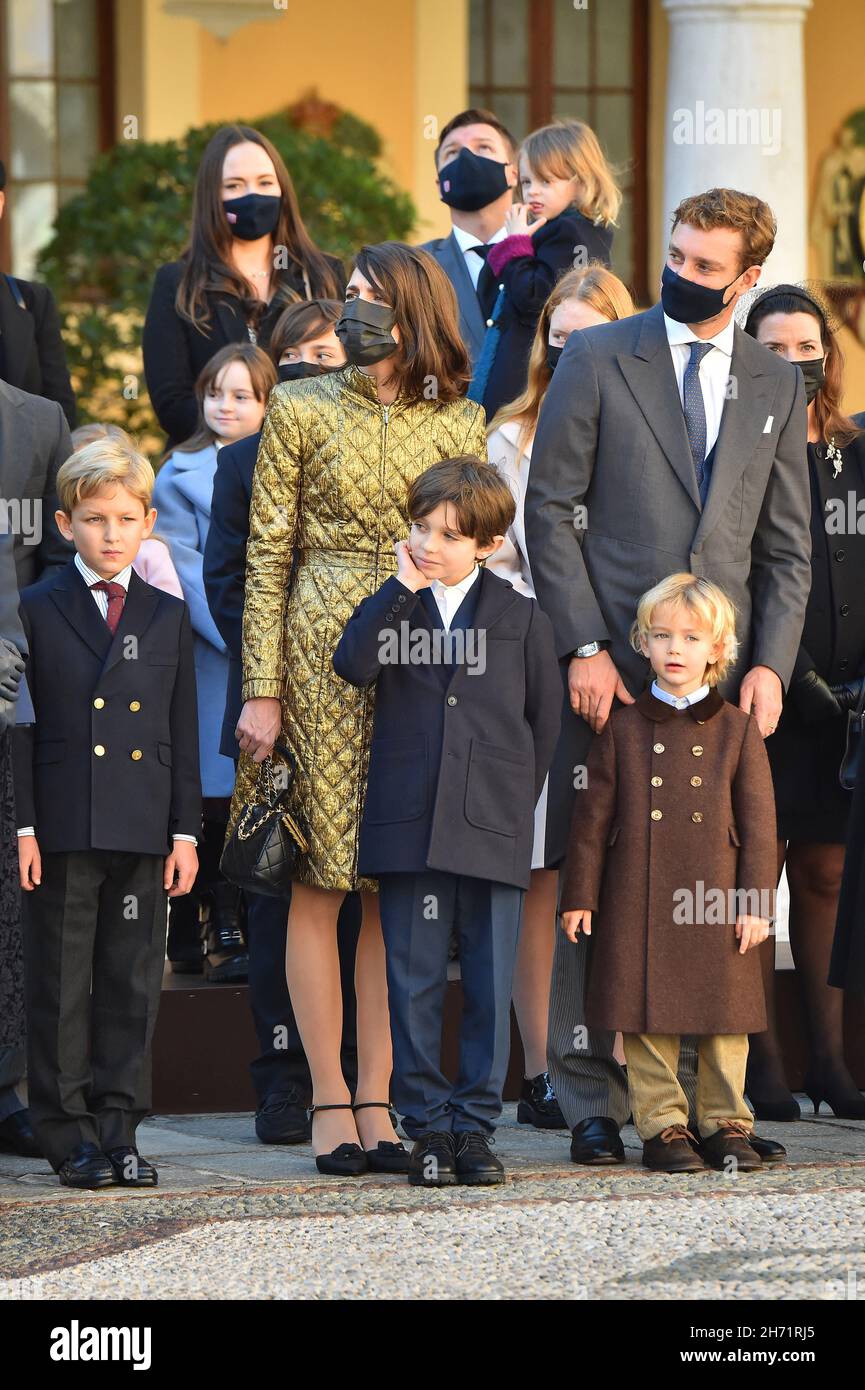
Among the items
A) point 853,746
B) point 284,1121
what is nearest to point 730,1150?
point 284,1121

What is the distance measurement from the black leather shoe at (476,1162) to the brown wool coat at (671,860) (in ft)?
1.19

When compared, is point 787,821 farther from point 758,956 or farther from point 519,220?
point 519,220

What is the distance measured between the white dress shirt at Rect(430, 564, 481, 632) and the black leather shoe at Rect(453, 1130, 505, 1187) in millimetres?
986

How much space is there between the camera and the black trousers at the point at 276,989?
5.09 metres

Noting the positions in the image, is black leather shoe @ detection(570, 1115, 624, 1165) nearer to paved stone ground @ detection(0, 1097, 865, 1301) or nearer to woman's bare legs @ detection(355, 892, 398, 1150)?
paved stone ground @ detection(0, 1097, 865, 1301)

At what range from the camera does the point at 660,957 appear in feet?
15.4

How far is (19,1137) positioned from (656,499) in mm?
1893

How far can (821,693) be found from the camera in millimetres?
5430

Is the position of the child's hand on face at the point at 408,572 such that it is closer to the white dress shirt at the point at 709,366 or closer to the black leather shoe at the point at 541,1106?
the white dress shirt at the point at 709,366

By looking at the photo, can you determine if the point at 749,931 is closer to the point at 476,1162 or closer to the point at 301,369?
the point at 476,1162

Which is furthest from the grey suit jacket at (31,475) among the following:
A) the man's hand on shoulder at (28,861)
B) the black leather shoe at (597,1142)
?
the black leather shoe at (597,1142)

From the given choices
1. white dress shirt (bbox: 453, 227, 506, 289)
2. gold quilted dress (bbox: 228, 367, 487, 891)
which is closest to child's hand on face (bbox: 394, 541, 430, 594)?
gold quilted dress (bbox: 228, 367, 487, 891)

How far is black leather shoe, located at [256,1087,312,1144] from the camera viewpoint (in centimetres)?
512
